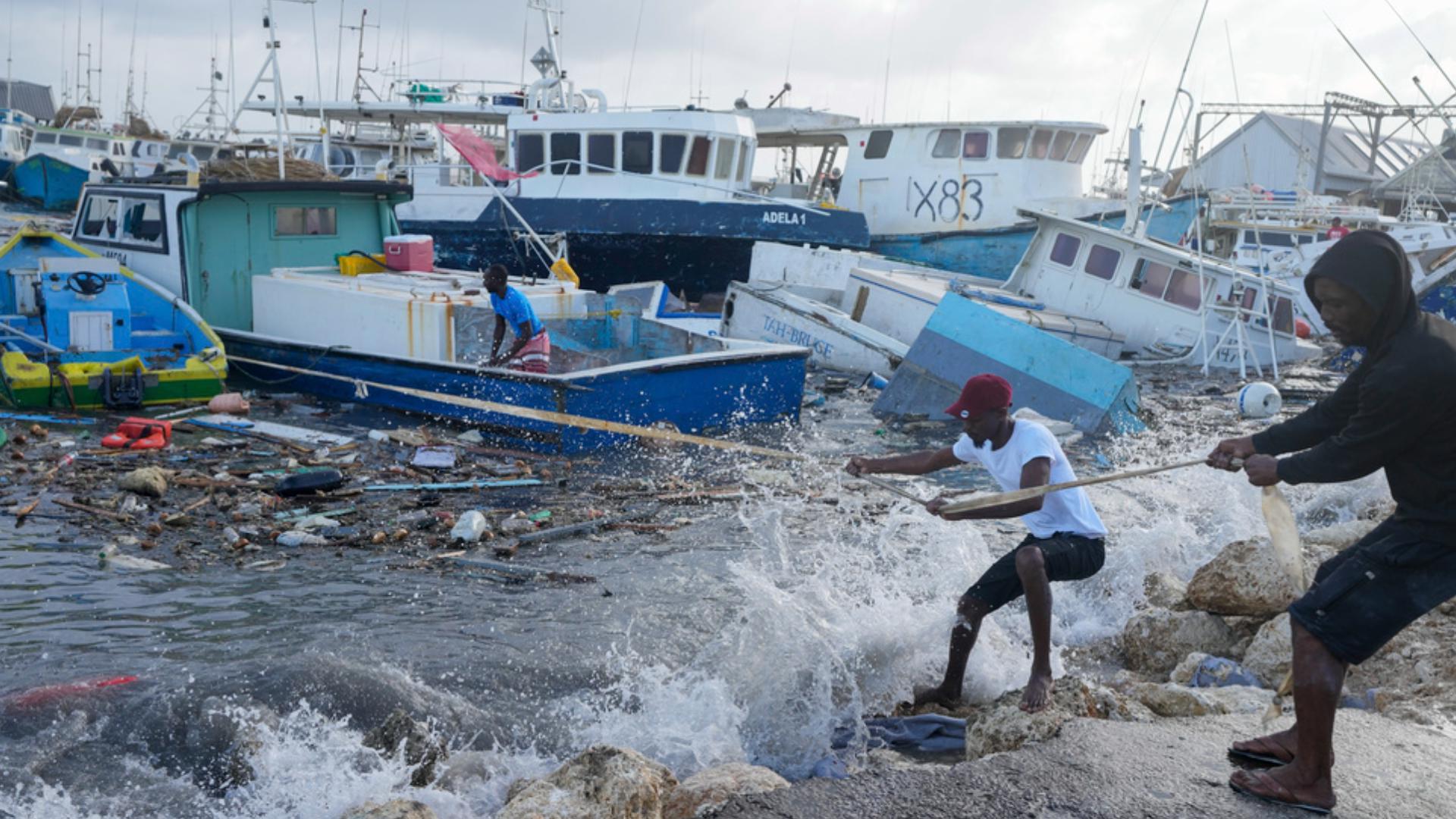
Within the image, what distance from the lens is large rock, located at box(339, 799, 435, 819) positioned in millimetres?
3572

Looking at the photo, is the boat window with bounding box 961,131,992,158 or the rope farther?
the boat window with bounding box 961,131,992,158

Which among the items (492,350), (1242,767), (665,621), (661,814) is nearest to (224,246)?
(492,350)

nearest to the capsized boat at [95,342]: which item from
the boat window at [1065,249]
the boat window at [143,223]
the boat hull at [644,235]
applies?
the boat window at [143,223]

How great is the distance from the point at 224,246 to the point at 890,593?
405 inches

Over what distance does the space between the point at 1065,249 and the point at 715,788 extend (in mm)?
15364

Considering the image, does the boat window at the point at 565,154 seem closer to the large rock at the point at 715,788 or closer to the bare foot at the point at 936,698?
the bare foot at the point at 936,698

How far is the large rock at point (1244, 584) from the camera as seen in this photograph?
5.65m

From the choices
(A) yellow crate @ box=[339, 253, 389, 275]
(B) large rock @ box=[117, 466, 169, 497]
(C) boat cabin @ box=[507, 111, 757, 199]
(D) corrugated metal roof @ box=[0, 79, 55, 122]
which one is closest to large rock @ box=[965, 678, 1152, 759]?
(B) large rock @ box=[117, 466, 169, 497]

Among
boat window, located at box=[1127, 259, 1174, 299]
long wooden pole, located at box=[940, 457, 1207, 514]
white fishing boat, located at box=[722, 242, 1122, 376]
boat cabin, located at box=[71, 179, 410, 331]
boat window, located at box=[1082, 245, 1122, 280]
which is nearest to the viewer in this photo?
long wooden pole, located at box=[940, 457, 1207, 514]

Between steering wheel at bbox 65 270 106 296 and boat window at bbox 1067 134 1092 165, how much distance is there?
1700 centimetres

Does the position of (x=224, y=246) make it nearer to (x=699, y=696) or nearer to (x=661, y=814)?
(x=699, y=696)

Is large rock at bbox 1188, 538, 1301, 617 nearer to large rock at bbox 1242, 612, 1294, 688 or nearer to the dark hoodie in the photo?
large rock at bbox 1242, 612, 1294, 688

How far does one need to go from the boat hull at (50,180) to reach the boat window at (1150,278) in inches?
1358

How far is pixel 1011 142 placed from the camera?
21750mm
